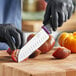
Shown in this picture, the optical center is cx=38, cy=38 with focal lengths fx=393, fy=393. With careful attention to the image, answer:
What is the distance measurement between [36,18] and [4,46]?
1.52m

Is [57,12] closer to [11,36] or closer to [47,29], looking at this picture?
[47,29]

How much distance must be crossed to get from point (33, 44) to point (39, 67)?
0.17 metres

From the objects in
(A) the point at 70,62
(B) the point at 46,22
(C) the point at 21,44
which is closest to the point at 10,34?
(C) the point at 21,44

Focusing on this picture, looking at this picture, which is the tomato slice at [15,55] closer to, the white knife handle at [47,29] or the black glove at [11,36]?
the black glove at [11,36]

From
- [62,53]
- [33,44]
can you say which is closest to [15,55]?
[33,44]

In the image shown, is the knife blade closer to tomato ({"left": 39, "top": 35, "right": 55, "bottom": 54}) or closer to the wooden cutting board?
the wooden cutting board

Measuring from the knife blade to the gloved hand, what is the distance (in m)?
0.04

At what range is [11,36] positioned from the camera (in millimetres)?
1576

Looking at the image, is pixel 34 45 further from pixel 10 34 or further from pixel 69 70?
pixel 69 70

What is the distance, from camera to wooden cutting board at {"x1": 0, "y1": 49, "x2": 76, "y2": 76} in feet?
4.26

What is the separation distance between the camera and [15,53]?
152cm

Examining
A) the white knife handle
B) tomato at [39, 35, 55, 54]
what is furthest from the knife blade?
tomato at [39, 35, 55, 54]

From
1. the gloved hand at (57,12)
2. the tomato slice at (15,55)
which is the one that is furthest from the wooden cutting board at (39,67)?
the gloved hand at (57,12)

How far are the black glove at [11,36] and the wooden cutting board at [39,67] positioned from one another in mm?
59
